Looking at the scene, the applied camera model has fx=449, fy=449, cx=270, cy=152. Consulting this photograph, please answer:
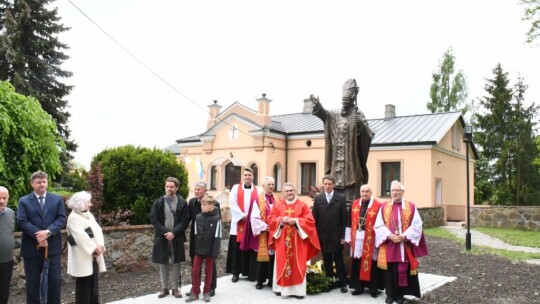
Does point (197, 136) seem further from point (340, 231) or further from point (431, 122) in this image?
point (340, 231)

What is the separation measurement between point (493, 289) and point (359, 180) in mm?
3005

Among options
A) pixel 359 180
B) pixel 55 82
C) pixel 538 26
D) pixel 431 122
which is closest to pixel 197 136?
pixel 55 82

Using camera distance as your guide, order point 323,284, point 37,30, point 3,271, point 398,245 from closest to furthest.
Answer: point 3,271, point 398,245, point 323,284, point 37,30

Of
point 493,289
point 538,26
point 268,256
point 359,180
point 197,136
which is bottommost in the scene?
point 493,289

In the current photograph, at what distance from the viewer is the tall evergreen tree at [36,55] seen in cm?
1769

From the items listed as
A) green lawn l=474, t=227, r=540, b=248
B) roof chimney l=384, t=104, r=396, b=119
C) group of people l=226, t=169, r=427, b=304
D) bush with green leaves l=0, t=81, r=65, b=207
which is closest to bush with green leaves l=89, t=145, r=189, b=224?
bush with green leaves l=0, t=81, r=65, b=207

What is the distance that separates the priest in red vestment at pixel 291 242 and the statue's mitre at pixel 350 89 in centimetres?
206

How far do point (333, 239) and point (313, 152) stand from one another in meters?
17.9

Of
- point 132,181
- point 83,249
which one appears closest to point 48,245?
point 83,249

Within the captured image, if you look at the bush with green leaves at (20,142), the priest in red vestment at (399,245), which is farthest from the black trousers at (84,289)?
the priest in red vestment at (399,245)

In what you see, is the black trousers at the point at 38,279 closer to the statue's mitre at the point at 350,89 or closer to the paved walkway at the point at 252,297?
the paved walkway at the point at 252,297

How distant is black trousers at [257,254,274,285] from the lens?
279 inches

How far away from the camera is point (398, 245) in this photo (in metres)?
6.41

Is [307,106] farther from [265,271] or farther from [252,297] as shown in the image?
[252,297]
